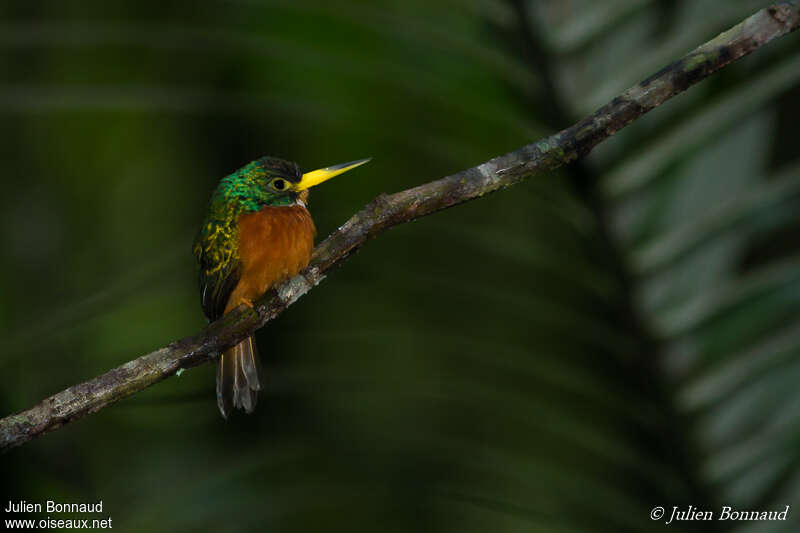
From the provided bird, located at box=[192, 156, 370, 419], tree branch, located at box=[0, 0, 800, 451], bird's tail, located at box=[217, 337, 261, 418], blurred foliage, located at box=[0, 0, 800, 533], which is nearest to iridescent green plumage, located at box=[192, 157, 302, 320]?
bird, located at box=[192, 156, 370, 419]

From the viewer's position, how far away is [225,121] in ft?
5.99

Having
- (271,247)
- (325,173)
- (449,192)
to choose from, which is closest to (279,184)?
(271,247)

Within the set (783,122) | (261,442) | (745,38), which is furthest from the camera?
(261,442)

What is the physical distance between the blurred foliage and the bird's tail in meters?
0.05

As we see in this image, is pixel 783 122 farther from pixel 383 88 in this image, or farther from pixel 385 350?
pixel 385 350

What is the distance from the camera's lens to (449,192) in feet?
4.98

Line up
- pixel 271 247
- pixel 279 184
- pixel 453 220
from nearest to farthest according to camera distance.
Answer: pixel 453 220, pixel 271 247, pixel 279 184

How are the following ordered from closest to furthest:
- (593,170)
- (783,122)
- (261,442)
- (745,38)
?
(745,38), (593,170), (783,122), (261,442)

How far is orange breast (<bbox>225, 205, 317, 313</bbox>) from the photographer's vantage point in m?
2.06

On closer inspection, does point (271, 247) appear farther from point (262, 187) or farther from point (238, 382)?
point (238, 382)

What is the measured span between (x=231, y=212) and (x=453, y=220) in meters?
0.74

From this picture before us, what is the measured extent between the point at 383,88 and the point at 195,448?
0.88 m

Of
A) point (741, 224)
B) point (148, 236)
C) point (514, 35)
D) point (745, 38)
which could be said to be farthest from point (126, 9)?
point (741, 224)

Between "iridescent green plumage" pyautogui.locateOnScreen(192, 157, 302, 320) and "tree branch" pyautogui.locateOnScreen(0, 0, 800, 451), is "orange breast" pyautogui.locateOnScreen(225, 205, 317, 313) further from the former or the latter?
"tree branch" pyautogui.locateOnScreen(0, 0, 800, 451)
